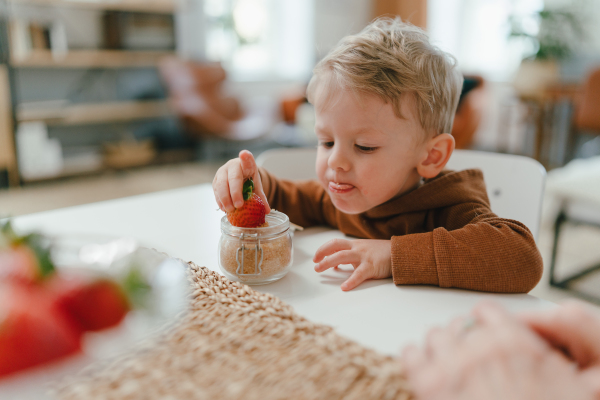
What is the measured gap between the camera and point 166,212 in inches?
33.9

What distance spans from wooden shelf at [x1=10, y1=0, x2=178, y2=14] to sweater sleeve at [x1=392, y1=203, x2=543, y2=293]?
3411 mm

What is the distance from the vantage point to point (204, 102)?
361 cm

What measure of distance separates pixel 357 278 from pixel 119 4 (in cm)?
359

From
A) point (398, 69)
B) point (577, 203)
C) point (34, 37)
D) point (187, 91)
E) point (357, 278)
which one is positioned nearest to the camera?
point (357, 278)

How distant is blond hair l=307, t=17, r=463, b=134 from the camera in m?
0.68

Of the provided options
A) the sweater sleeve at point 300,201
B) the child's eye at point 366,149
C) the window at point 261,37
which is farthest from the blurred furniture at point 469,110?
the child's eye at point 366,149

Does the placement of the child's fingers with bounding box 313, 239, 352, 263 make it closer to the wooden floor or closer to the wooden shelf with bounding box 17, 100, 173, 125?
the wooden floor

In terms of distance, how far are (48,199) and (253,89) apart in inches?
92.3

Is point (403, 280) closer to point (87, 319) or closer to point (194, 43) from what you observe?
point (87, 319)

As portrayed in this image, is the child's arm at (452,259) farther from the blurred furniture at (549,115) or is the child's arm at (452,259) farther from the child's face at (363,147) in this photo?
the blurred furniture at (549,115)

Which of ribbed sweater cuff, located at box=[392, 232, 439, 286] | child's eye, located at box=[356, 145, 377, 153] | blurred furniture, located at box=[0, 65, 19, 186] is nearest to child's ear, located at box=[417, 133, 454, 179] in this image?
child's eye, located at box=[356, 145, 377, 153]

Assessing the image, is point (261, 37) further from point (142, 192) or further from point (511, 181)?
point (511, 181)

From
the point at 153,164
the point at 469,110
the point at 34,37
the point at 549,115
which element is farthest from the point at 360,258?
the point at 549,115

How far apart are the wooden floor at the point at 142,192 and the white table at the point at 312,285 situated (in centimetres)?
142
